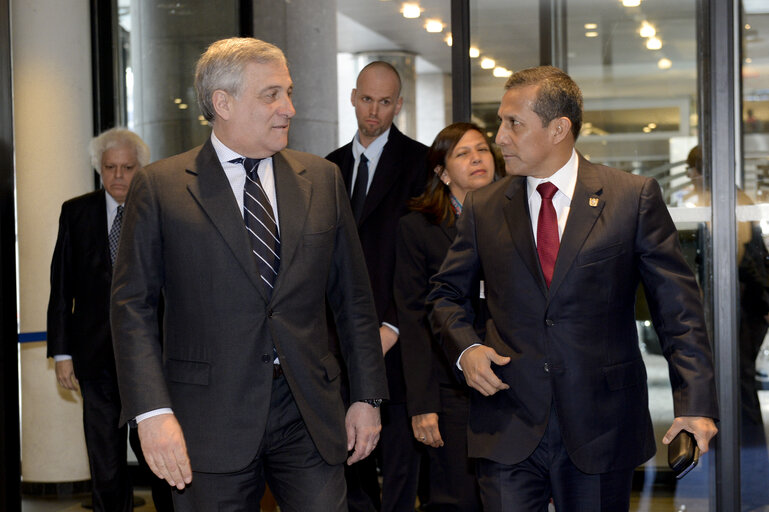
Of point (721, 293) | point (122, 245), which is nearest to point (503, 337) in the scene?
point (122, 245)

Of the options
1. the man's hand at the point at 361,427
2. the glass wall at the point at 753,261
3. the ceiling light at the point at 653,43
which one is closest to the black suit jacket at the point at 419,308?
the man's hand at the point at 361,427

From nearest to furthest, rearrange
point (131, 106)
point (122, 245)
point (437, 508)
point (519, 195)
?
point (122, 245) → point (519, 195) → point (437, 508) → point (131, 106)

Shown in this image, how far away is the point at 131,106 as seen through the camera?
21.2ft

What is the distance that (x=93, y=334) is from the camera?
15.8 ft

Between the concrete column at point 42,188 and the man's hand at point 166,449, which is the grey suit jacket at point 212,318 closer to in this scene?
the man's hand at point 166,449

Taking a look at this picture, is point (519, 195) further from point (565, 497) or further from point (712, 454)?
point (712, 454)

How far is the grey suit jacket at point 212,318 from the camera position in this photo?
2717mm

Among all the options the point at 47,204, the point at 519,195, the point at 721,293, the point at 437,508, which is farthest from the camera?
the point at 47,204

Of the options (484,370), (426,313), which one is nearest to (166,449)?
(484,370)

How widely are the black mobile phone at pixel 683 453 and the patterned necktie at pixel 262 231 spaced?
116 centimetres

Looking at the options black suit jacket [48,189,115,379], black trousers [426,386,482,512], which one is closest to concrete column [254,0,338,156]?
black suit jacket [48,189,115,379]

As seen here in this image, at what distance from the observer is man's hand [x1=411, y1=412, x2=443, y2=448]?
Answer: 3.88 m

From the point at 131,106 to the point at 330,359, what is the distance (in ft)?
13.3

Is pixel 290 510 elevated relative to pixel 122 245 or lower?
lower
